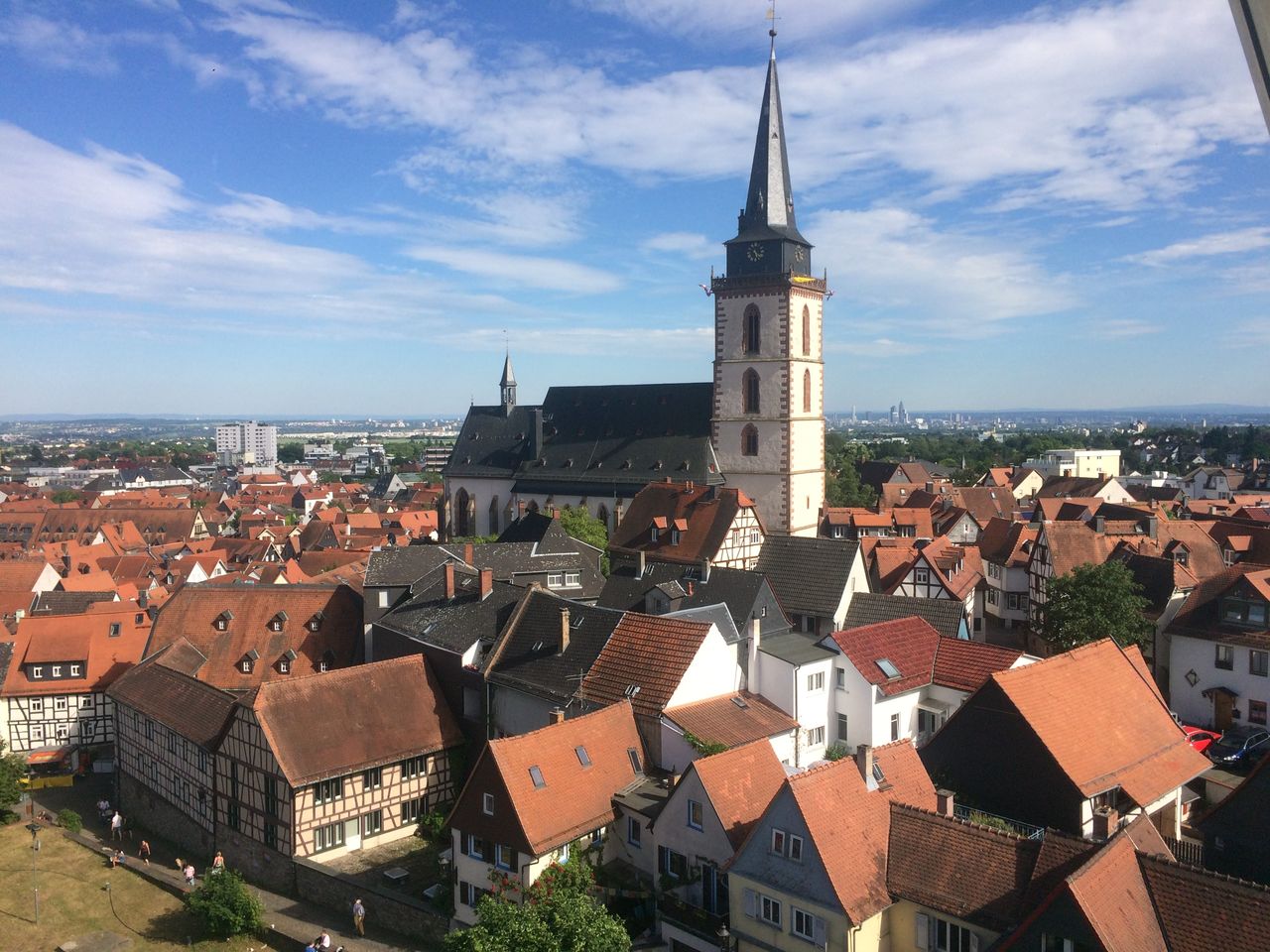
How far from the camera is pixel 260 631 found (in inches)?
1527

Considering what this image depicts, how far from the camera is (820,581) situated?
37.6 m

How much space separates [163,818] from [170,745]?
2726 mm

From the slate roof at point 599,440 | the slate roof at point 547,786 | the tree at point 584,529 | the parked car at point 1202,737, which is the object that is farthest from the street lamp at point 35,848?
the parked car at point 1202,737

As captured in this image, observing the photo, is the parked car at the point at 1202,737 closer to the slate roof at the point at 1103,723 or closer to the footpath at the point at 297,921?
the slate roof at the point at 1103,723

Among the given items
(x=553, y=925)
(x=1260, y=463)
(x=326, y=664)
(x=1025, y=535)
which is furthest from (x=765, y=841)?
(x=1260, y=463)

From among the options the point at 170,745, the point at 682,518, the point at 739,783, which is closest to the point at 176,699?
the point at 170,745

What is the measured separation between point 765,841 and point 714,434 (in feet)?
115

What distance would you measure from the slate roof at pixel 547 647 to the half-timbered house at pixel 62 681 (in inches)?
770

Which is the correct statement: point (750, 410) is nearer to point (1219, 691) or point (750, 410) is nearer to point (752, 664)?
point (752, 664)

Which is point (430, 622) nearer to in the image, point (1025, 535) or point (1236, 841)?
point (1236, 841)

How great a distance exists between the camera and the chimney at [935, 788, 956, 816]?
68.9 feet

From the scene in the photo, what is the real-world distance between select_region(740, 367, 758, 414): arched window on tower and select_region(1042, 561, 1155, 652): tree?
20.1 m

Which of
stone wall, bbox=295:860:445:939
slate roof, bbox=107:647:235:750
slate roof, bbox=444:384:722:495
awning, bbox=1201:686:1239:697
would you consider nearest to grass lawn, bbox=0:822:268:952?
stone wall, bbox=295:860:445:939

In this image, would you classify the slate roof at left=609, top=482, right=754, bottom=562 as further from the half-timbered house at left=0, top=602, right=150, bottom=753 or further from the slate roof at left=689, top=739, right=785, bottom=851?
the half-timbered house at left=0, top=602, right=150, bottom=753
